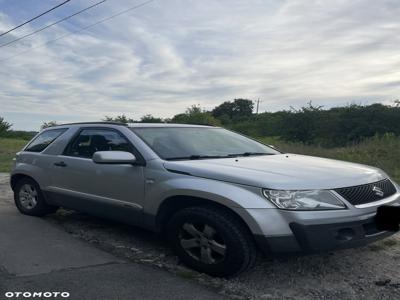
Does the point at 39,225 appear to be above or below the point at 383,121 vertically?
below

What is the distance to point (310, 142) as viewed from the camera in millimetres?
39500

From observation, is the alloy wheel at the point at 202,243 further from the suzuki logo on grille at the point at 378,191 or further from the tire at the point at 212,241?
the suzuki logo on grille at the point at 378,191

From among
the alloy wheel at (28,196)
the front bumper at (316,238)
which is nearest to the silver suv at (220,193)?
the front bumper at (316,238)

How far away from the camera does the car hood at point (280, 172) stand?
384cm

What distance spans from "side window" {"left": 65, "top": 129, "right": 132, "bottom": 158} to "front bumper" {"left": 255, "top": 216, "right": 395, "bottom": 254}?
2004 mm

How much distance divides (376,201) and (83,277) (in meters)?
A: 2.69

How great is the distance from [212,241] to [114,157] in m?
1.35

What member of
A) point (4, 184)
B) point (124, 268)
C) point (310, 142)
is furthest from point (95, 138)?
point (310, 142)

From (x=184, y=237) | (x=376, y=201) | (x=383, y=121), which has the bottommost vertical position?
(x=184, y=237)

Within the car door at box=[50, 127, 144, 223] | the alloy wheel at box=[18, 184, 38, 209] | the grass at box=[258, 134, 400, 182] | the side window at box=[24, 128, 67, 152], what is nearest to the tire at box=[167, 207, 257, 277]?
the car door at box=[50, 127, 144, 223]

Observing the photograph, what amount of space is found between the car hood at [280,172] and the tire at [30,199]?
277 centimetres

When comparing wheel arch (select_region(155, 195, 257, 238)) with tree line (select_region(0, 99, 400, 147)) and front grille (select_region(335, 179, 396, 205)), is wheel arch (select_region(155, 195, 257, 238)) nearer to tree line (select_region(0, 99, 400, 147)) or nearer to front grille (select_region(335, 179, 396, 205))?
front grille (select_region(335, 179, 396, 205))

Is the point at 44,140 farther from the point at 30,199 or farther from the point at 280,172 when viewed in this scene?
the point at 280,172

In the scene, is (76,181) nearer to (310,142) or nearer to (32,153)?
(32,153)
